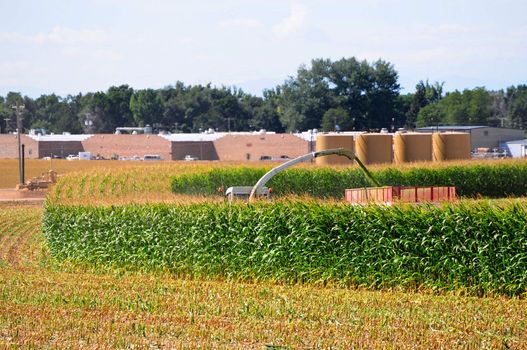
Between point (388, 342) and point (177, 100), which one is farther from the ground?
point (177, 100)

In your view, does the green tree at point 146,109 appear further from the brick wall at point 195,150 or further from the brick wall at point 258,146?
the brick wall at point 258,146

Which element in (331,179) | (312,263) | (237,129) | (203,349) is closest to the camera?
(203,349)

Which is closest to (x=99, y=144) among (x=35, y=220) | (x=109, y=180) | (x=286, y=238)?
(x=109, y=180)

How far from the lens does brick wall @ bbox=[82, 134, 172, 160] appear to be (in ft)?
392

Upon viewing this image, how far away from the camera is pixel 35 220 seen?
47906 millimetres

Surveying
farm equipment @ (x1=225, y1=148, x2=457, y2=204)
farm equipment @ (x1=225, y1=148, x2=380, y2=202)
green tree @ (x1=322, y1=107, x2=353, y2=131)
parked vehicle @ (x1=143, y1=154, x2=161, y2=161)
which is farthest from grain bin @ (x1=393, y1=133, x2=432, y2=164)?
green tree @ (x1=322, y1=107, x2=353, y2=131)

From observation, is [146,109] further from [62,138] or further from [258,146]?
[258,146]

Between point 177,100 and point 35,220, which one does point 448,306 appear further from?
point 177,100

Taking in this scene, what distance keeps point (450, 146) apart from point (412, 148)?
8.38 feet

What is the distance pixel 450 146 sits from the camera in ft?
208

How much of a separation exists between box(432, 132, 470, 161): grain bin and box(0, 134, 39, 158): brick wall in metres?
77.5

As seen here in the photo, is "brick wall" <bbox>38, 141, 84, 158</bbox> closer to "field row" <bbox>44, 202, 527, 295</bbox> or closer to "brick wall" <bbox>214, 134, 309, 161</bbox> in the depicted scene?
"brick wall" <bbox>214, 134, 309, 161</bbox>

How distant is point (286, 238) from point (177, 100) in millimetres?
161008

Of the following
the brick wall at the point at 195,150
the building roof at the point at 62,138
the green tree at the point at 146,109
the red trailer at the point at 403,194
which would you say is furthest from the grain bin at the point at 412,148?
the green tree at the point at 146,109
